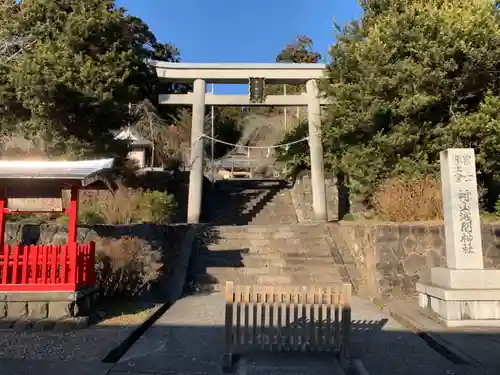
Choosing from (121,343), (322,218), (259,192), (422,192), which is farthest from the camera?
(259,192)

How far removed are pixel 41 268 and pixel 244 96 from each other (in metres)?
12.4

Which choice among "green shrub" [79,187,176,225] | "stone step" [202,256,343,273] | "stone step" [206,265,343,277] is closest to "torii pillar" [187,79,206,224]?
"green shrub" [79,187,176,225]

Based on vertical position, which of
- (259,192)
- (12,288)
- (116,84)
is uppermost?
(116,84)

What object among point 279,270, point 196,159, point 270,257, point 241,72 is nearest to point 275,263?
point 270,257

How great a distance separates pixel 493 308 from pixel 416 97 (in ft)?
20.7

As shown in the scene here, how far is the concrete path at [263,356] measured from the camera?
506 cm

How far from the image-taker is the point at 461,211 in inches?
308

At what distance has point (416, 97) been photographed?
38.6 feet

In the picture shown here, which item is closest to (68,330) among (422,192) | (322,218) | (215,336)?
(215,336)

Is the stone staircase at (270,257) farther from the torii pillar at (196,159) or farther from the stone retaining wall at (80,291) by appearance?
the torii pillar at (196,159)

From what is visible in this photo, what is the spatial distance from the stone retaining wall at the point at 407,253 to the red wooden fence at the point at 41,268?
6.07 m

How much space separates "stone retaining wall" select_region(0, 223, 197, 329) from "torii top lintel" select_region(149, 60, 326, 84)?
701cm

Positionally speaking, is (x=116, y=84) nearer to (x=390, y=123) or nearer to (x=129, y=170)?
(x=129, y=170)

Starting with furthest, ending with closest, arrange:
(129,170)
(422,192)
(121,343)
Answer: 1. (129,170)
2. (422,192)
3. (121,343)
